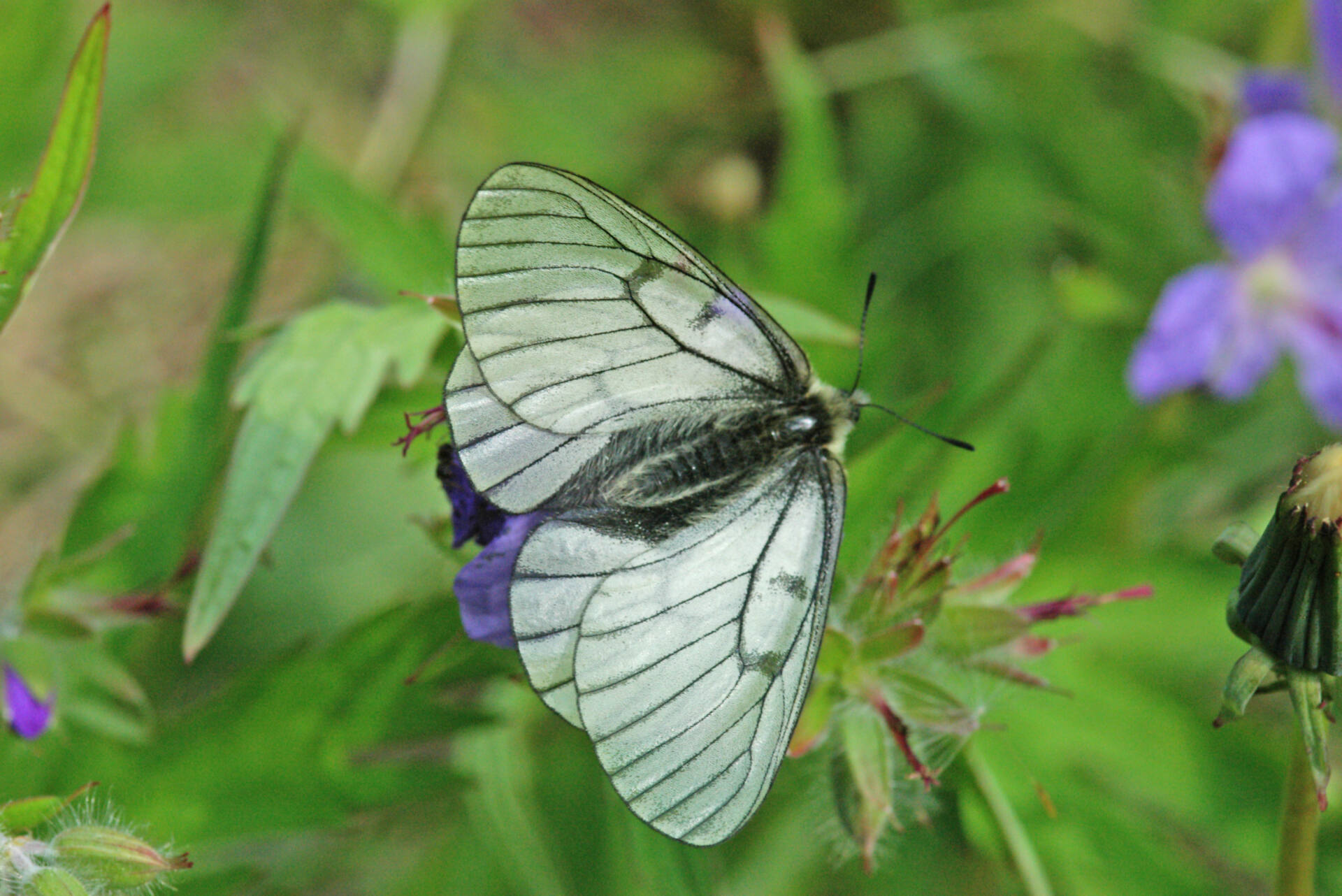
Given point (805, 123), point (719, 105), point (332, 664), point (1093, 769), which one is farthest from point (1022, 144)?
point (332, 664)

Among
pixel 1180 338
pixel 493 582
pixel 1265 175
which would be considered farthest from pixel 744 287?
pixel 493 582

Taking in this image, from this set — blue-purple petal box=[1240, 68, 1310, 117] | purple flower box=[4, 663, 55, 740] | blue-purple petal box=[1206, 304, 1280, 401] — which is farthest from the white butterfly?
blue-purple petal box=[1240, 68, 1310, 117]

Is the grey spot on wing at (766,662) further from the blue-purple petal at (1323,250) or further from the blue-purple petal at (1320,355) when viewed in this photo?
the blue-purple petal at (1323,250)

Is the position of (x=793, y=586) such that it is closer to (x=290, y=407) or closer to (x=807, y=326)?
(x=807, y=326)

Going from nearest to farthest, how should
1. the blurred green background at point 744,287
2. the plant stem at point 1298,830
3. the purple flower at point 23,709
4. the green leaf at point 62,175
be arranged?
the plant stem at point 1298,830 < the green leaf at point 62,175 < the purple flower at point 23,709 < the blurred green background at point 744,287

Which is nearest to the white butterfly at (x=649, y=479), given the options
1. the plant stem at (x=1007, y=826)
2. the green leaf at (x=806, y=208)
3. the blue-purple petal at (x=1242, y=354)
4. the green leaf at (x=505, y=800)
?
the plant stem at (x=1007, y=826)

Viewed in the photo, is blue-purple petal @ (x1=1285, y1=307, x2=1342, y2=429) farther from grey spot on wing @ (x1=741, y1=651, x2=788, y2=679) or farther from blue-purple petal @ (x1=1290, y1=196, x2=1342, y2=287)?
grey spot on wing @ (x1=741, y1=651, x2=788, y2=679)
